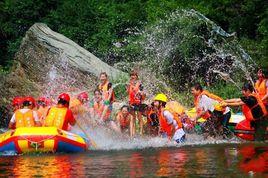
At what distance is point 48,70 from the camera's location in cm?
2184

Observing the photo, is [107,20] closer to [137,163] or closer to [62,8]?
[62,8]

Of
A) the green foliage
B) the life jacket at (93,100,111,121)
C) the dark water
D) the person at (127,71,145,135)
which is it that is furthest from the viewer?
the green foliage

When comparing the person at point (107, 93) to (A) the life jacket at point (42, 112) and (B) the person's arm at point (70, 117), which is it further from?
(B) the person's arm at point (70, 117)

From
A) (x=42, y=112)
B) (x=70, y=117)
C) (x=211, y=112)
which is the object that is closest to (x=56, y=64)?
(x=42, y=112)

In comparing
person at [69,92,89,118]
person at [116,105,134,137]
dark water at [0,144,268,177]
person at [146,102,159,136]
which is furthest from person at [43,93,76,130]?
person at [116,105,134,137]

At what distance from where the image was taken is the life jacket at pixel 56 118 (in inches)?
561

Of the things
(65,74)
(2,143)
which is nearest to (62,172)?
(2,143)

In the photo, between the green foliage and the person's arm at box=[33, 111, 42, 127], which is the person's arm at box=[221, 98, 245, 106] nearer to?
the person's arm at box=[33, 111, 42, 127]

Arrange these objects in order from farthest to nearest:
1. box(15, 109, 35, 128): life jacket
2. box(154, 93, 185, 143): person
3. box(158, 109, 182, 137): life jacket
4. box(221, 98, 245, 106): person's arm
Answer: box(221, 98, 245, 106): person's arm < box(158, 109, 182, 137): life jacket < box(154, 93, 185, 143): person < box(15, 109, 35, 128): life jacket

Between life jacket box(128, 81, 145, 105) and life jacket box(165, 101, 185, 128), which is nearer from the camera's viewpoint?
life jacket box(165, 101, 185, 128)

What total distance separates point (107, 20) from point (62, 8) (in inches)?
79.2

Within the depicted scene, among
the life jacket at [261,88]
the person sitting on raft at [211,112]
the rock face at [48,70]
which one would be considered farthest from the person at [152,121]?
Result: the rock face at [48,70]

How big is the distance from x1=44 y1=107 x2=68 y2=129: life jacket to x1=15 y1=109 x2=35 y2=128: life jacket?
42cm

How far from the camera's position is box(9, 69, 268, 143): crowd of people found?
47.8 ft
